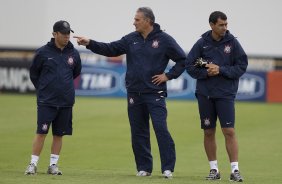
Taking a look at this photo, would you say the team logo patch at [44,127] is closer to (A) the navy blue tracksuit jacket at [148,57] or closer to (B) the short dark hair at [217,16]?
(A) the navy blue tracksuit jacket at [148,57]

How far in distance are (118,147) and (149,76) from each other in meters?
5.16

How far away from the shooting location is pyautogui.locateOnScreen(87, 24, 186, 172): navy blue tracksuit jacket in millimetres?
11383

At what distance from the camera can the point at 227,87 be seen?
36.5 ft

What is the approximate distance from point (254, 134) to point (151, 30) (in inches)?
308

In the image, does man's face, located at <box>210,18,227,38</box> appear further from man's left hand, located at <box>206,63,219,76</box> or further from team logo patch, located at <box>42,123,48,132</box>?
team logo patch, located at <box>42,123,48,132</box>

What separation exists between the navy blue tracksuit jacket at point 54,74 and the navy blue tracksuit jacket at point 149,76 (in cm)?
42

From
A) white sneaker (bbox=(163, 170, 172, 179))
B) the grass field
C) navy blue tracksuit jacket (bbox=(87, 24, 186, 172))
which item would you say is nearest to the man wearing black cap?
navy blue tracksuit jacket (bbox=(87, 24, 186, 172))

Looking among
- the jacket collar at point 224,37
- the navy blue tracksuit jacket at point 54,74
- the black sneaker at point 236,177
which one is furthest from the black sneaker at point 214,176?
the navy blue tracksuit jacket at point 54,74

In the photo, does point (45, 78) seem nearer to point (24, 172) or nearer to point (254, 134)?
point (24, 172)

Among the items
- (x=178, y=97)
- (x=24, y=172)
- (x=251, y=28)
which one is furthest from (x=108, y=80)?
(x=24, y=172)

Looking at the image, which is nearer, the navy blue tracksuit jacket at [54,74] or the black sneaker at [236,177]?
the black sneaker at [236,177]

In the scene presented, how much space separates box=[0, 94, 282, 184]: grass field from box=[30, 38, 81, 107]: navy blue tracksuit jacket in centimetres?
106

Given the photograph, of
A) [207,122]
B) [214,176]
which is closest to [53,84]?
[207,122]

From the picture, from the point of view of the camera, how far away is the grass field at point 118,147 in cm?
1161
